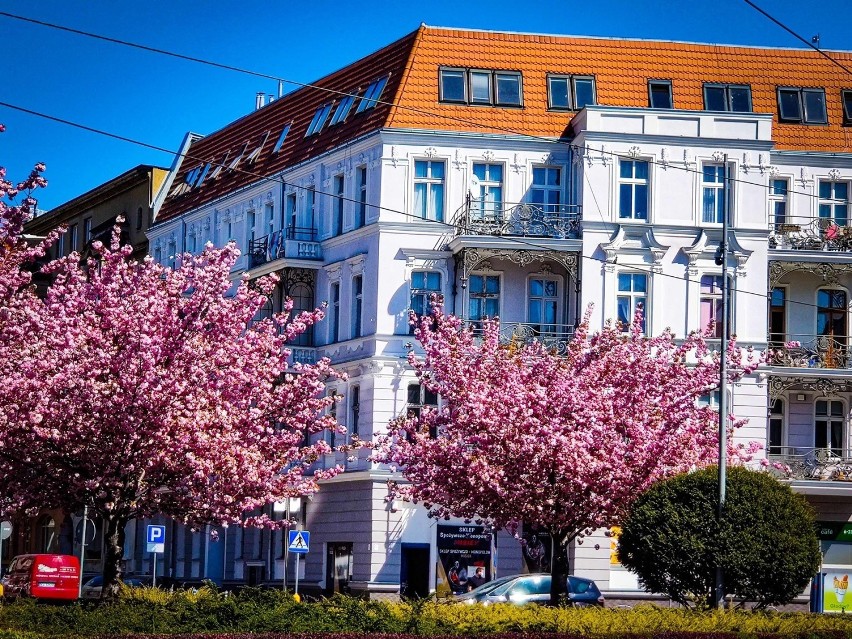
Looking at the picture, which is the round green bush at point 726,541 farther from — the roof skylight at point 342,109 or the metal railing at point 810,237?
the roof skylight at point 342,109

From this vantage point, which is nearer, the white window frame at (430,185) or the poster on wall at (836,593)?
the poster on wall at (836,593)

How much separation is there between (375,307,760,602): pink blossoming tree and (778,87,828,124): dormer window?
13144 mm

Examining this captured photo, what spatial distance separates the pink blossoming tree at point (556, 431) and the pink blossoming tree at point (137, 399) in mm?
5541

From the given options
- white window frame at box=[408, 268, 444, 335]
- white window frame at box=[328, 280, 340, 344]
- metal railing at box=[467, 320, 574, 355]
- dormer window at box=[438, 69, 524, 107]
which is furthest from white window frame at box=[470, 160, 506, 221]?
white window frame at box=[328, 280, 340, 344]

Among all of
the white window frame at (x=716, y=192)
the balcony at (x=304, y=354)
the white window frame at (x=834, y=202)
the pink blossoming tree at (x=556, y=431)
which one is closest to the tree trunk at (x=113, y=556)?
the pink blossoming tree at (x=556, y=431)

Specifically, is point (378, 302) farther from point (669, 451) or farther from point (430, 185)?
point (669, 451)

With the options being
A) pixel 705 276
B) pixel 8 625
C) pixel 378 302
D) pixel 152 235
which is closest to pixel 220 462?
pixel 8 625

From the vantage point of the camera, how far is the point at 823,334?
53.0 m

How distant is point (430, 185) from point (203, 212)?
599 inches

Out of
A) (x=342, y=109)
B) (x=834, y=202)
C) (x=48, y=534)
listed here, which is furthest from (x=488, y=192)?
(x=48, y=534)

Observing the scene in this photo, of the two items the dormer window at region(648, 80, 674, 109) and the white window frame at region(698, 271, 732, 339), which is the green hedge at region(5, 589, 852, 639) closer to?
the white window frame at region(698, 271, 732, 339)

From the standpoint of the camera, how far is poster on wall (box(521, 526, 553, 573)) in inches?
1945

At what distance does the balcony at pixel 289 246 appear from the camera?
Result: 182 feet

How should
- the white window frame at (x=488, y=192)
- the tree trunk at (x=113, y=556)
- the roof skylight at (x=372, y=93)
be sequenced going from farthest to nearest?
1. the roof skylight at (x=372, y=93)
2. the white window frame at (x=488, y=192)
3. the tree trunk at (x=113, y=556)
